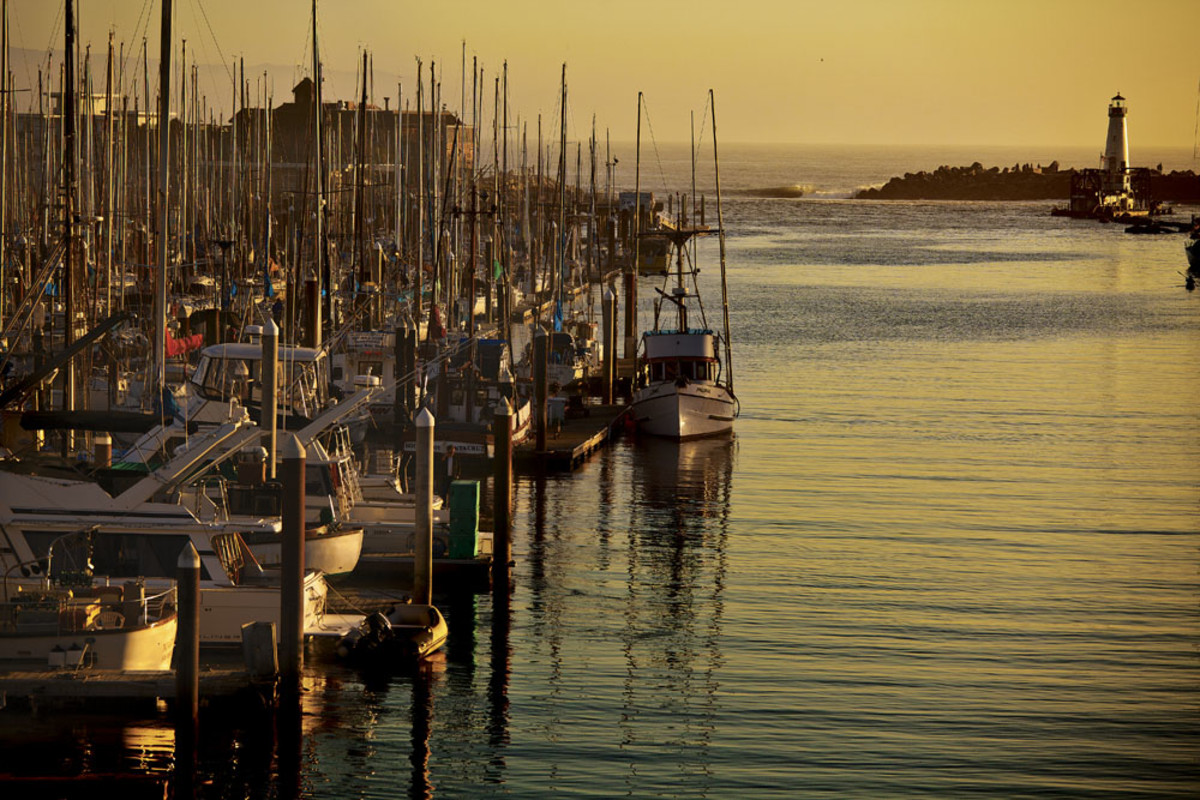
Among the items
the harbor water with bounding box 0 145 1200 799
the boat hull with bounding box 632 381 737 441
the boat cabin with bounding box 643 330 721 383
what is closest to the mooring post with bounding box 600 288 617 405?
the boat hull with bounding box 632 381 737 441

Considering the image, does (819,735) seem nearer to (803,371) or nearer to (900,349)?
(803,371)

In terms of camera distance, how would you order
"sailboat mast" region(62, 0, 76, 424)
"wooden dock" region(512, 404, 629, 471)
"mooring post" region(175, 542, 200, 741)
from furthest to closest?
1. "wooden dock" region(512, 404, 629, 471)
2. "sailboat mast" region(62, 0, 76, 424)
3. "mooring post" region(175, 542, 200, 741)

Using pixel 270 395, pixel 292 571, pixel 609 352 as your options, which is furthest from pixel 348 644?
pixel 609 352

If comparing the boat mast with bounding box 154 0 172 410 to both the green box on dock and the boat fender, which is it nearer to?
the boat fender

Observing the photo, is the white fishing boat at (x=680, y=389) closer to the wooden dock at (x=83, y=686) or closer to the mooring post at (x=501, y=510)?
the mooring post at (x=501, y=510)

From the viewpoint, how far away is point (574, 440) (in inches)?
1863

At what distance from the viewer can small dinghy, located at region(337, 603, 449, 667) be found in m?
27.3

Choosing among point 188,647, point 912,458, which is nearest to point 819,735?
point 188,647

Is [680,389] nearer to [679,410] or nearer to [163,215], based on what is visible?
[679,410]

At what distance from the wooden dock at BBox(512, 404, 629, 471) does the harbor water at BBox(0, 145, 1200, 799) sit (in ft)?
2.16

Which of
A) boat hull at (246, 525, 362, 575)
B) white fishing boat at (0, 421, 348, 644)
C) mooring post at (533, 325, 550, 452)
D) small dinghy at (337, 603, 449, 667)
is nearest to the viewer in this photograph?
white fishing boat at (0, 421, 348, 644)

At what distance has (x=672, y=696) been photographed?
27.1 m

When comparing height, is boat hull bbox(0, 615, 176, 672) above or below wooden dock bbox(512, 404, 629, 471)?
below

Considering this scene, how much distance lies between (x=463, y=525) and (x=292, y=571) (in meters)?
8.78
